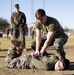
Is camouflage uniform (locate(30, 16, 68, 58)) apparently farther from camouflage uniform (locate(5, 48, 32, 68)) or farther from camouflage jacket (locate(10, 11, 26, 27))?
camouflage jacket (locate(10, 11, 26, 27))

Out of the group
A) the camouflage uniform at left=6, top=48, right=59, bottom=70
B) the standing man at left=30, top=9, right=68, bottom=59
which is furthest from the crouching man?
the standing man at left=30, top=9, right=68, bottom=59

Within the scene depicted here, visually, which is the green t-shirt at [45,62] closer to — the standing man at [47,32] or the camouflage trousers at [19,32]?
the standing man at [47,32]

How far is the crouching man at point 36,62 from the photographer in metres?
7.39

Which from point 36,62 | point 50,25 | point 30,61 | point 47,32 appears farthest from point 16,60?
point 50,25

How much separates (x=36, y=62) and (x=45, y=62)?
0.22 m

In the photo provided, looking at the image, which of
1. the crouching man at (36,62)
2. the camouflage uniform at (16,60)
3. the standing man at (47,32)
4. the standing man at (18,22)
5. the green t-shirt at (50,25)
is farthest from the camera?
the standing man at (18,22)

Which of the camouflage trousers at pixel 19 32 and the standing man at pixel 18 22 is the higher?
the standing man at pixel 18 22

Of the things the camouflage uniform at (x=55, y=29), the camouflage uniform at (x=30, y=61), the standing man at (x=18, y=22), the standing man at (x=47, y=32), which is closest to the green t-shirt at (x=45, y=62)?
the camouflage uniform at (x=30, y=61)

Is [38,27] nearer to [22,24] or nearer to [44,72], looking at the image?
[44,72]

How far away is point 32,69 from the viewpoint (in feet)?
25.2

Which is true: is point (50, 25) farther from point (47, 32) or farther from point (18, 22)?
point (18, 22)

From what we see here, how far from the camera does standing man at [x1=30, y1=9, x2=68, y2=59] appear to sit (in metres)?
7.29

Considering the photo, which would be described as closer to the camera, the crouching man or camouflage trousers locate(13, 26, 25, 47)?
the crouching man

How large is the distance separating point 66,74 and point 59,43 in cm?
131
